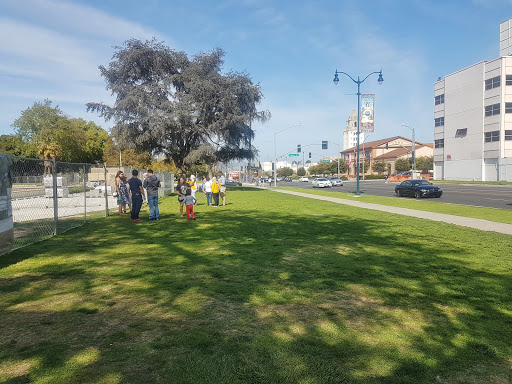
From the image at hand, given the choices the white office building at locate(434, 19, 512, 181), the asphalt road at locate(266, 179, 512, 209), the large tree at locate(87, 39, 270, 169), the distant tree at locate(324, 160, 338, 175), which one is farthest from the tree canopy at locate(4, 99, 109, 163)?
the distant tree at locate(324, 160, 338, 175)

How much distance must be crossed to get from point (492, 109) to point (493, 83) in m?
3.68

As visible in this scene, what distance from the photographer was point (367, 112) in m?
31.7

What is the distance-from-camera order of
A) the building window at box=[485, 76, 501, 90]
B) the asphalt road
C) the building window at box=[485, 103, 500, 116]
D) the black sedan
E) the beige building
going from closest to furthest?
the asphalt road < the black sedan < the building window at box=[485, 76, 501, 90] < the building window at box=[485, 103, 500, 116] < the beige building

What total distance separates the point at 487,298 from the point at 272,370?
11.2 feet

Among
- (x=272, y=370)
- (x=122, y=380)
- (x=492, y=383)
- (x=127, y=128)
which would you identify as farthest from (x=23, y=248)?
(x=127, y=128)

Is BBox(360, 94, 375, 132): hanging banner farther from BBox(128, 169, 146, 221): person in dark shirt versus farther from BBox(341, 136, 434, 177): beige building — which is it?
BBox(341, 136, 434, 177): beige building

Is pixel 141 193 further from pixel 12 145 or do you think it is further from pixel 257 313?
pixel 12 145

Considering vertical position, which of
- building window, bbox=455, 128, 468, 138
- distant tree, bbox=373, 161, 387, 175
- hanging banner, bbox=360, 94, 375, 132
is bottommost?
distant tree, bbox=373, 161, 387, 175

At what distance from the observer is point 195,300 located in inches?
198

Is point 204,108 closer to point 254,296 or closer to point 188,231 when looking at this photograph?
point 188,231

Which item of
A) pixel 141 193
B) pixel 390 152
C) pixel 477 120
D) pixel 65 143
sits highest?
pixel 477 120

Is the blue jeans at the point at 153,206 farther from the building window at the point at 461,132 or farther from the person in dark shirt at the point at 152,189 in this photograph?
the building window at the point at 461,132

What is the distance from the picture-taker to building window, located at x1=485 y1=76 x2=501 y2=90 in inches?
2221

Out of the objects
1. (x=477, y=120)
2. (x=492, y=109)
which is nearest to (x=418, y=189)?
(x=492, y=109)
